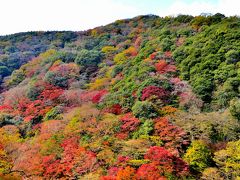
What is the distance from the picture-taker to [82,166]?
32.4m

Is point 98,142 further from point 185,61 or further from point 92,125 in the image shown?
point 185,61

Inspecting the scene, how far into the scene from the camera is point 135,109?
38906 mm

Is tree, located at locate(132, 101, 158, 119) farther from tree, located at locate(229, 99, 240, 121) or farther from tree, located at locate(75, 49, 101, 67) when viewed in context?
tree, located at locate(75, 49, 101, 67)

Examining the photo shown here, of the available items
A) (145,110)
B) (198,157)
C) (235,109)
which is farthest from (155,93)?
(198,157)

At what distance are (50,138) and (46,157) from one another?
3.49m

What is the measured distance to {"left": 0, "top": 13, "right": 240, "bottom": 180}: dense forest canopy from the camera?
30.7 meters

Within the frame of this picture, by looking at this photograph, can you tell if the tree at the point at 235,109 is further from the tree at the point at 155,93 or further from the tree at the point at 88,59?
the tree at the point at 88,59

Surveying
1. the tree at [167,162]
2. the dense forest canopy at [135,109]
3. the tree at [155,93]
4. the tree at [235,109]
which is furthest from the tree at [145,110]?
the tree at [167,162]

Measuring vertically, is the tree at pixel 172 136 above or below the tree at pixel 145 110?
below

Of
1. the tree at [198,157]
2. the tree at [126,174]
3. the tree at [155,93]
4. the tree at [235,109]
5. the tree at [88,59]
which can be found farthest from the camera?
the tree at [88,59]

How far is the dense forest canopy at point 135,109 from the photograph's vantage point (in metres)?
30.7

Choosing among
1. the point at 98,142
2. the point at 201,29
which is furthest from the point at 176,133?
the point at 201,29

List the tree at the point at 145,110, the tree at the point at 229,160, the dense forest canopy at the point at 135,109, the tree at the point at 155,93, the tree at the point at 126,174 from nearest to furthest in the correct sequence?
the tree at the point at 229,160 → the tree at the point at 126,174 → the dense forest canopy at the point at 135,109 → the tree at the point at 145,110 → the tree at the point at 155,93

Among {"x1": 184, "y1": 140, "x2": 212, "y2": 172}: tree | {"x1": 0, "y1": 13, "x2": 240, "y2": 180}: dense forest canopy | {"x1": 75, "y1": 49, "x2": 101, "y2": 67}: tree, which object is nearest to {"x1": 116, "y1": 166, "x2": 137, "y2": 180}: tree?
{"x1": 0, "y1": 13, "x2": 240, "y2": 180}: dense forest canopy
